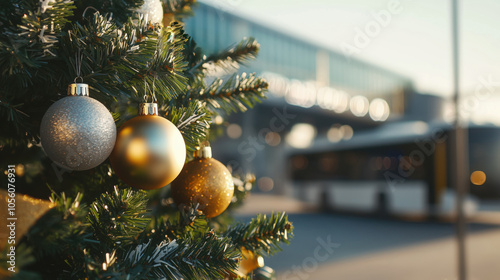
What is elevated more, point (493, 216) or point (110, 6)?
point (110, 6)

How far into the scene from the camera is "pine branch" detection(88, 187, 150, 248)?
94cm

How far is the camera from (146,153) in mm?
947

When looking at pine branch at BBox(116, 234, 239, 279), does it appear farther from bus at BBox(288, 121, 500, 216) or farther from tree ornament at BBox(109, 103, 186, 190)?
bus at BBox(288, 121, 500, 216)

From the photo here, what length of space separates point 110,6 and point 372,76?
39.9m

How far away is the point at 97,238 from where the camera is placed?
967 mm

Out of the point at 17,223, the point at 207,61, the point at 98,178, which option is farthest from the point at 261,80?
the point at 17,223

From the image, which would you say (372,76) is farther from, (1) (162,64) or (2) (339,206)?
(1) (162,64)

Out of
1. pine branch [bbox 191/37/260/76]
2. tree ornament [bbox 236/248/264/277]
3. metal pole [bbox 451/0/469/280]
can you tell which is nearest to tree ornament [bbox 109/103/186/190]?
pine branch [bbox 191/37/260/76]

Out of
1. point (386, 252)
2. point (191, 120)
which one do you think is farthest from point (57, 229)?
point (386, 252)

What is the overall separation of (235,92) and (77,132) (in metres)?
0.66

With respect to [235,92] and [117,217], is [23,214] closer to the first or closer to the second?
[117,217]

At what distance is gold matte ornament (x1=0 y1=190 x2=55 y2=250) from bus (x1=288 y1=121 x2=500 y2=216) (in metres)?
11.5

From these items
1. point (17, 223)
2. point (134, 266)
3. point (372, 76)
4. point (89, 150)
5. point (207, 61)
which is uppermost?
point (372, 76)

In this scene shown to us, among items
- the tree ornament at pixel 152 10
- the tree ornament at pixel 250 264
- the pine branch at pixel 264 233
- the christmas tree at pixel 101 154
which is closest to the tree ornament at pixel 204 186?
the christmas tree at pixel 101 154
